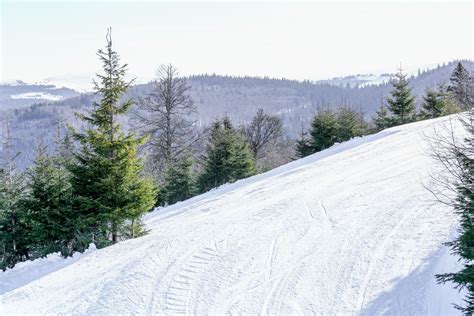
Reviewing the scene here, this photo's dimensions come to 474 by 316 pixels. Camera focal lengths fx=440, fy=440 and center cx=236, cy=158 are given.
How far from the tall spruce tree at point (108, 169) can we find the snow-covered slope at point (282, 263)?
1.23m

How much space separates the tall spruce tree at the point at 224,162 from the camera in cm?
2973

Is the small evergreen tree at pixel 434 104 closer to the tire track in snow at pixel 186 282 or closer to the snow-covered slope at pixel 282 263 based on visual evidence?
the snow-covered slope at pixel 282 263

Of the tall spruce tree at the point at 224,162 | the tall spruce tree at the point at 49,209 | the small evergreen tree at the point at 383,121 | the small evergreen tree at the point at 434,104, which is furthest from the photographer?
the small evergreen tree at the point at 383,121

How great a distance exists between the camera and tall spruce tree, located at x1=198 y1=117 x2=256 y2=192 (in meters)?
29.7

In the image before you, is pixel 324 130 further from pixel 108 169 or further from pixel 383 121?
pixel 108 169

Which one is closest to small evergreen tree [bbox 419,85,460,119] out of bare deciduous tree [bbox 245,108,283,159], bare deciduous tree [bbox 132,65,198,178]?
bare deciduous tree [bbox 245,108,283,159]

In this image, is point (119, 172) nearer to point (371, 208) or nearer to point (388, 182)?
point (371, 208)

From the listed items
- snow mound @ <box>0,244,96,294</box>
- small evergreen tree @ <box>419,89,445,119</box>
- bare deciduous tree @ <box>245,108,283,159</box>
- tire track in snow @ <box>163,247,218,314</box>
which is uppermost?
small evergreen tree @ <box>419,89,445,119</box>

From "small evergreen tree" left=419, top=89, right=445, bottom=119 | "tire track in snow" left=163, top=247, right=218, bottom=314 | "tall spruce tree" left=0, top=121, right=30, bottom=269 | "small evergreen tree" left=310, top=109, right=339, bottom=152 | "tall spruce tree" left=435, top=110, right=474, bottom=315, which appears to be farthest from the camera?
"small evergreen tree" left=419, top=89, right=445, bottom=119

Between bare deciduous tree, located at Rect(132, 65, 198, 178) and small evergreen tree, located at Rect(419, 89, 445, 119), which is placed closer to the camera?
bare deciduous tree, located at Rect(132, 65, 198, 178)

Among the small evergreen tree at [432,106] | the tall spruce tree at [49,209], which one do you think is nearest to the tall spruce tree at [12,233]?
the tall spruce tree at [49,209]

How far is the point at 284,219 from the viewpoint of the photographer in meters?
12.8

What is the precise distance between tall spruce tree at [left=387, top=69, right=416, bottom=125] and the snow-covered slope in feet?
70.6

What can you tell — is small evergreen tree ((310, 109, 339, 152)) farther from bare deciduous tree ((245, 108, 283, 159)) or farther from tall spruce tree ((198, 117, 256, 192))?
bare deciduous tree ((245, 108, 283, 159))
